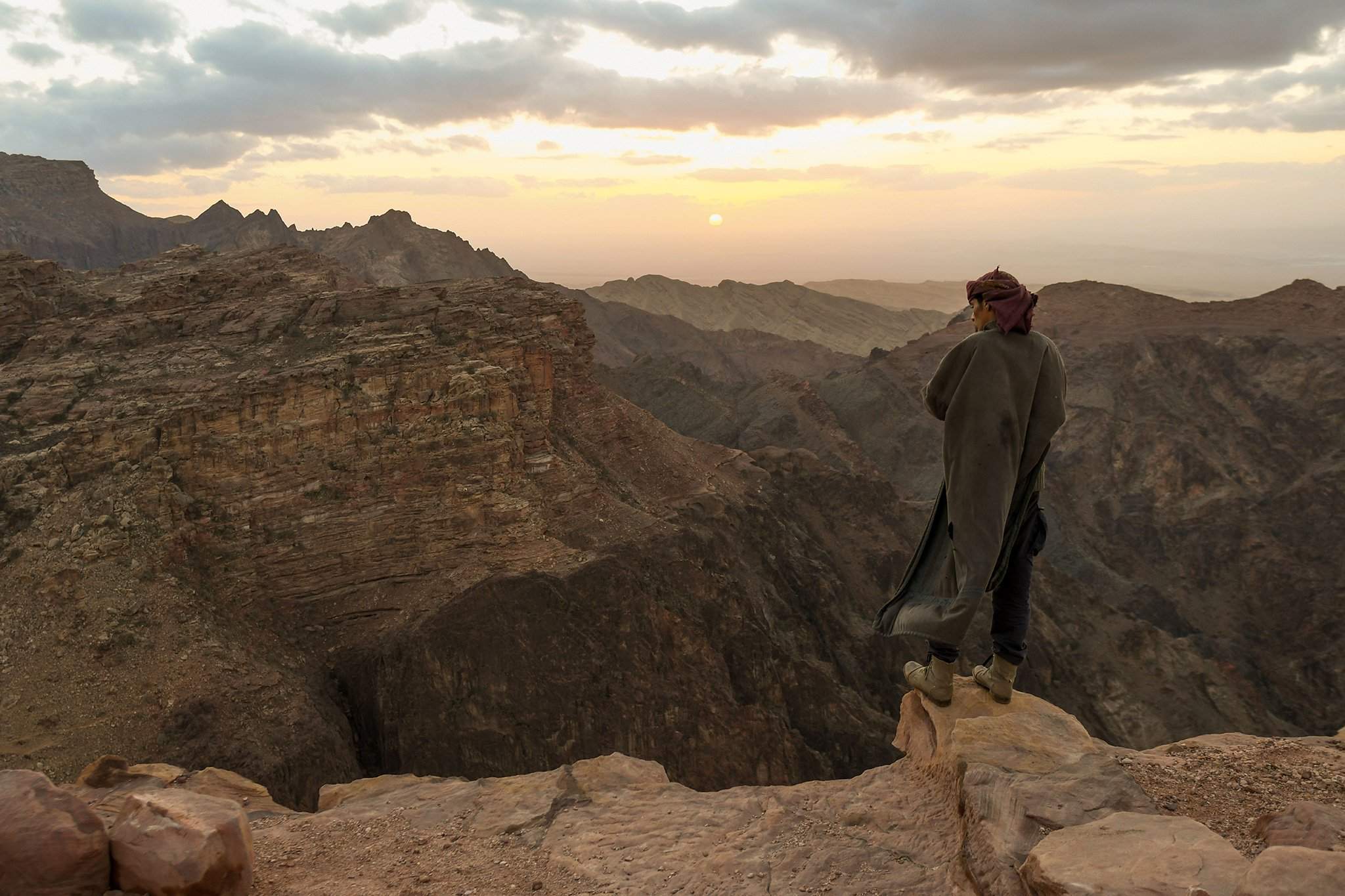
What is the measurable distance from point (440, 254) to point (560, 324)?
4579 centimetres

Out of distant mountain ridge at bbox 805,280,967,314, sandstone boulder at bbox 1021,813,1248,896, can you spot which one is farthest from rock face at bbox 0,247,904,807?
distant mountain ridge at bbox 805,280,967,314

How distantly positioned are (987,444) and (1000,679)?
1.50 meters

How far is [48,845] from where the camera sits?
381 cm

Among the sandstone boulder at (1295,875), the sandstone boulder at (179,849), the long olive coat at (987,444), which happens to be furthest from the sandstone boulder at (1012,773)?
the sandstone boulder at (179,849)

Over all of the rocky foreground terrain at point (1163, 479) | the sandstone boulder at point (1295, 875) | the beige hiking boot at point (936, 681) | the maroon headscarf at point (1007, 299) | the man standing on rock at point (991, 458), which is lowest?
the rocky foreground terrain at point (1163, 479)

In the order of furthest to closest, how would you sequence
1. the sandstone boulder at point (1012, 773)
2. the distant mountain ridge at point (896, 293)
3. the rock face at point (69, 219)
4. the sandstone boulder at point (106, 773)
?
1. the distant mountain ridge at point (896, 293)
2. the rock face at point (69, 219)
3. the sandstone boulder at point (106, 773)
4. the sandstone boulder at point (1012, 773)

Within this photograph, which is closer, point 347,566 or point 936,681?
point 936,681

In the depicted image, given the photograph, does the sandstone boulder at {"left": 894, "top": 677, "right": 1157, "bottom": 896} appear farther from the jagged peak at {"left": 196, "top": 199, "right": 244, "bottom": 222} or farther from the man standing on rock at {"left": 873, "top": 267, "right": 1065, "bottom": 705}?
the jagged peak at {"left": 196, "top": 199, "right": 244, "bottom": 222}

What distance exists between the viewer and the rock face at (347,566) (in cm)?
1563

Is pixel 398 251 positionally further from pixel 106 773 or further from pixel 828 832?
pixel 828 832

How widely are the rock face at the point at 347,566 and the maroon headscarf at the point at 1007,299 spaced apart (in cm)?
1477

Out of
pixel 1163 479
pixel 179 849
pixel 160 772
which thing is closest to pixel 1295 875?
pixel 179 849

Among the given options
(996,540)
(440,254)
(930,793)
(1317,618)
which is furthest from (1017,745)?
(440,254)

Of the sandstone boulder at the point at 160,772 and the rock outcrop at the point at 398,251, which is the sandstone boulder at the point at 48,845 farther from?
the rock outcrop at the point at 398,251
